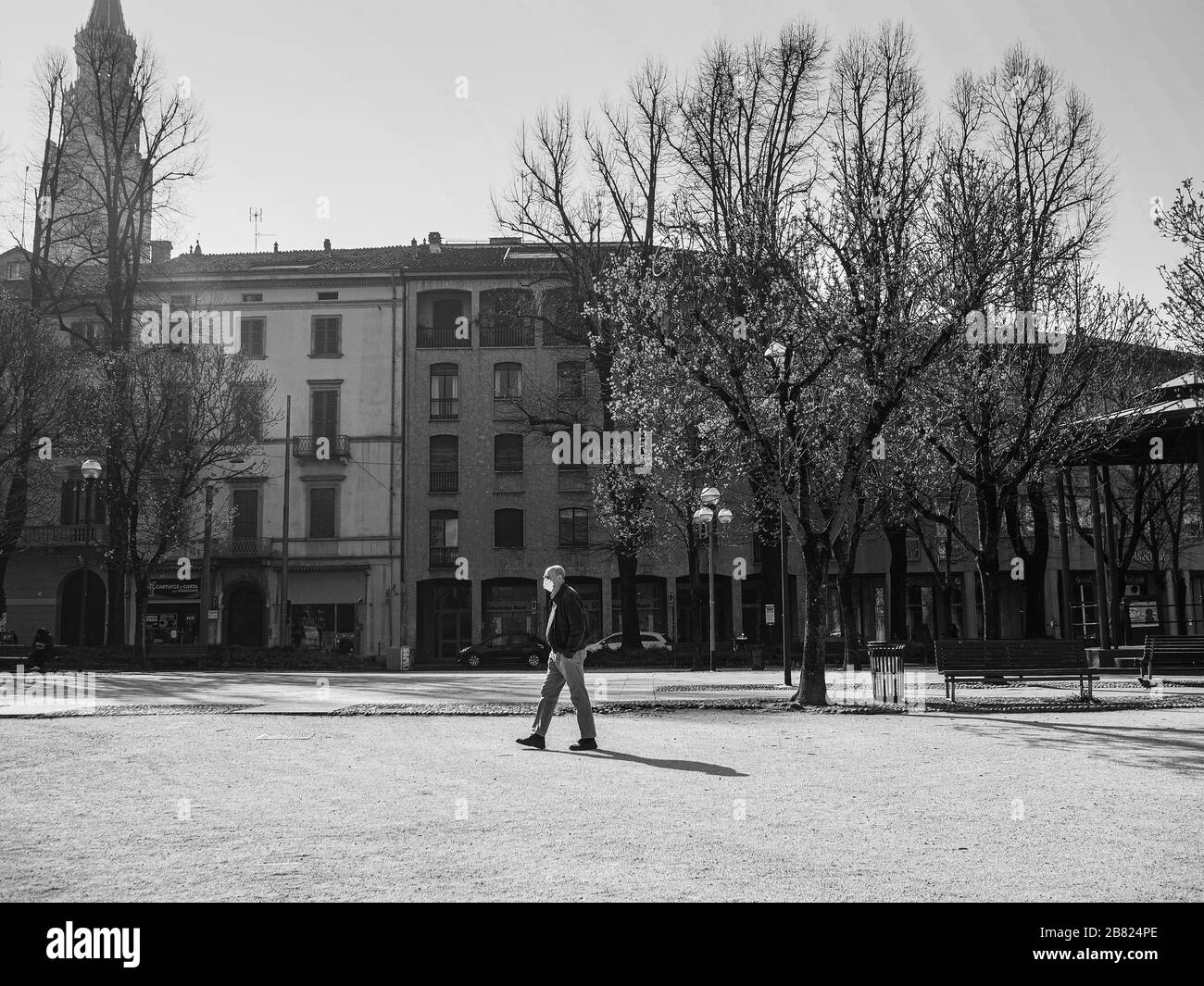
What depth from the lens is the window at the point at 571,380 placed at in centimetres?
5156

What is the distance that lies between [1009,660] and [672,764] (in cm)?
988

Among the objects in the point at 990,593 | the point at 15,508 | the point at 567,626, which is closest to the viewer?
the point at 567,626

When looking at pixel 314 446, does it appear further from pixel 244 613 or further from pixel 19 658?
pixel 19 658

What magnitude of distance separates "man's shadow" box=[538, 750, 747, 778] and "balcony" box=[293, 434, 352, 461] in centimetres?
4240

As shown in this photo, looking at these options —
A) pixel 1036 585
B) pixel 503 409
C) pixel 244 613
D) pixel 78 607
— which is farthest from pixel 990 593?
pixel 78 607

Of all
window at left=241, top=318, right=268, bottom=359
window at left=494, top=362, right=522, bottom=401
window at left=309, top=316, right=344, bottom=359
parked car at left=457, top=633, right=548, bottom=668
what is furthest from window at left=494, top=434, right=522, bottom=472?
window at left=241, top=318, right=268, bottom=359

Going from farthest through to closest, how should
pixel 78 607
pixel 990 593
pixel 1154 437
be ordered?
pixel 78 607, pixel 990 593, pixel 1154 437

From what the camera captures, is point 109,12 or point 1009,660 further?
point 109,12

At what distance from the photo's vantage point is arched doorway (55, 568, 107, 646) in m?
50.4

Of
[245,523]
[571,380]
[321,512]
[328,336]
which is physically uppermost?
[328,336]

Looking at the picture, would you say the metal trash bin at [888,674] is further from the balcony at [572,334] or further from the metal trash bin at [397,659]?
the balcony at [572,334]

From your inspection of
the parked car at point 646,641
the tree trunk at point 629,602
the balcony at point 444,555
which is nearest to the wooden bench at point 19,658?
the tree trunk at point 629,602

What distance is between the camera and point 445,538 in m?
53.0
